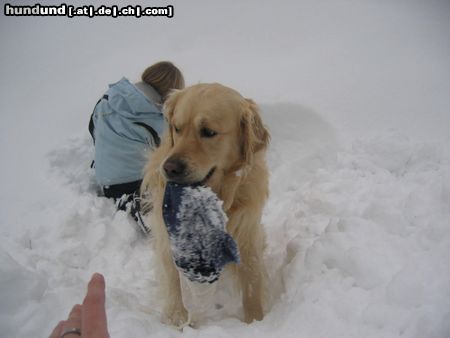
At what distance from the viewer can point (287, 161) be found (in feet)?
13.0

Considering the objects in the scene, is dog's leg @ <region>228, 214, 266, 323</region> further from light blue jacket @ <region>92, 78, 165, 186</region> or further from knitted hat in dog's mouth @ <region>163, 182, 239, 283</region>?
light blue jacket @ <region>92, 78, 165, 186</region>

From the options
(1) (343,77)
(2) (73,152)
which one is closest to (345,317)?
(2) (73,152)

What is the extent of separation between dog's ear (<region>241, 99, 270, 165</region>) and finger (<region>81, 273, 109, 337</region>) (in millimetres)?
1325

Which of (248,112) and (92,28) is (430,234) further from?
(92,28)

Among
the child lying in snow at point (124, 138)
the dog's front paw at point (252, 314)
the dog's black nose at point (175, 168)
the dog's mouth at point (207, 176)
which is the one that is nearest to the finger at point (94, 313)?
the dog's black nose at point (175, 168)

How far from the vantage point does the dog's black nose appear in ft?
5.96

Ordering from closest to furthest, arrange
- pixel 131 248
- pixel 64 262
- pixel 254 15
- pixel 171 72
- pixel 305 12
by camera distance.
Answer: pixel 64 262, pixel 131 248, pixel 171 72, pixel 305 12, pixel 254 15

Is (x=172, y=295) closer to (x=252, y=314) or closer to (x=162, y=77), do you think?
(x=252, y=314)

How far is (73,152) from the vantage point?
13.3ft

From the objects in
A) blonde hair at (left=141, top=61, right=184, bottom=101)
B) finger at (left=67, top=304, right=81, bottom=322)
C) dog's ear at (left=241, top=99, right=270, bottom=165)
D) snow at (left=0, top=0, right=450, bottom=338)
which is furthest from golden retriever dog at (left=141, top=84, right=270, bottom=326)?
blonde hair at (left=141, top=61, right=184, bottom=101)

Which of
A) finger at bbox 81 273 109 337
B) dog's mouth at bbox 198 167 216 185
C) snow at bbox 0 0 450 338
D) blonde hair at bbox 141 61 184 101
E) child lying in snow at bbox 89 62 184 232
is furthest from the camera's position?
blonde hair at bbox 141 61 184 101

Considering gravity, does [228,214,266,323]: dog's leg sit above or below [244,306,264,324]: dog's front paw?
above

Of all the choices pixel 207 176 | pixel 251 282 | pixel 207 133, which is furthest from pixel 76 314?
pixel 251 282

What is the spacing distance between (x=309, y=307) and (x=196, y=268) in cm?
61
